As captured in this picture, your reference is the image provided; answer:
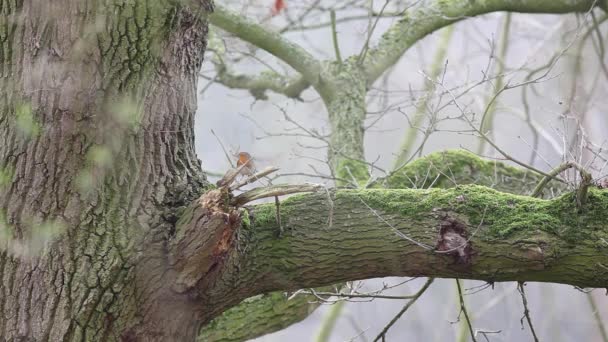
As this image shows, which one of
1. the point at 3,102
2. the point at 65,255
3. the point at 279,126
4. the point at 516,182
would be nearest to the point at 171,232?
the point at 65,255

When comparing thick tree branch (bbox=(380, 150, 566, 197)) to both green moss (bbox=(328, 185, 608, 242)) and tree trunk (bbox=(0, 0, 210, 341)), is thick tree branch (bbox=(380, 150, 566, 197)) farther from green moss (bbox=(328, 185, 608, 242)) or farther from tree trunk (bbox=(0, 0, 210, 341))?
tree trunk (bbox=(0, 0, 210, 341))

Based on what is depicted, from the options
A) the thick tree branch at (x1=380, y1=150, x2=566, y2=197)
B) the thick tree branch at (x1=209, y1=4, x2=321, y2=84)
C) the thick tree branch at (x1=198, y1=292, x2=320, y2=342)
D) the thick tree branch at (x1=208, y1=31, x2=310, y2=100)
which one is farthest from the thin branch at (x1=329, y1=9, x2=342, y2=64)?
the thick tree branch at (x1=198, y1=292, x2=320, y2=342)

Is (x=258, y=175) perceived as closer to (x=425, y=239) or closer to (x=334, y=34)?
(x=425, y=239)

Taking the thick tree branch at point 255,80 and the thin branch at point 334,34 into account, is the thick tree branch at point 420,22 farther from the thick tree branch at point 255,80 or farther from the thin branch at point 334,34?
the thick tree branch at point 255,80

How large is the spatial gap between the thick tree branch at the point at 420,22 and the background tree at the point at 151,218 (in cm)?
148

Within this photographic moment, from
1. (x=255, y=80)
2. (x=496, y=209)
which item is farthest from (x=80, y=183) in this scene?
(x=255, y=80)

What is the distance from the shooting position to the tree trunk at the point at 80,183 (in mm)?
1279

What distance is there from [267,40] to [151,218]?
5.03ft

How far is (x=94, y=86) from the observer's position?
51.6 inches

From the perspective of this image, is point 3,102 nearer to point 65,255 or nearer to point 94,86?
point 94,86

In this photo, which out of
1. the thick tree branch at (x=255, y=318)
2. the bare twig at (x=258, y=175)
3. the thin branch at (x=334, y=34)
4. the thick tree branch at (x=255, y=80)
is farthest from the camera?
the thick tree branch at (x=255, y=80)

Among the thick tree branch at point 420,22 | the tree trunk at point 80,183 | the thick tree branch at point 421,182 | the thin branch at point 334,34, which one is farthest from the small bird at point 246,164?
→ the thick tree branch at point 420,22

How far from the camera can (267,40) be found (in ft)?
8.95

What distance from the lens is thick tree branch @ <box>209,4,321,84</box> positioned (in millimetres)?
2646
